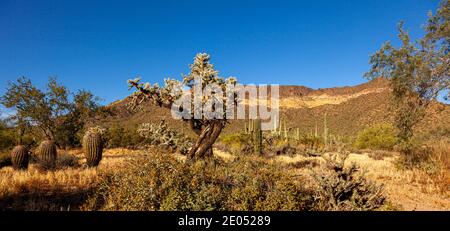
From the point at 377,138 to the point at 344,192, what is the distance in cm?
2914

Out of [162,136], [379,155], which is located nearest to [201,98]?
[162,136]

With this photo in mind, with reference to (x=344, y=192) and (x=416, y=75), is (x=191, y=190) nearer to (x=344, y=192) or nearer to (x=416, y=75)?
(x=344, y=192)

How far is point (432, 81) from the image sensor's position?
1076cm

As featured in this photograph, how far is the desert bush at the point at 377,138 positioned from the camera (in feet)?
99.3

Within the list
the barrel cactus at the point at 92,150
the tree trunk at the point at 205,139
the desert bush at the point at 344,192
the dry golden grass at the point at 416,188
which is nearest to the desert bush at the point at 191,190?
the desert bush at the point at 344,192

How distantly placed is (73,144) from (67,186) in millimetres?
19495


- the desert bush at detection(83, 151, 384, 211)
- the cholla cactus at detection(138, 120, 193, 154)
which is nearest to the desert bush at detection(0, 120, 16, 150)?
the cholla cactus at detection(138, 120, 193, 154)

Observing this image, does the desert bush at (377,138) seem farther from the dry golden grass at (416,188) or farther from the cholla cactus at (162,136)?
the cholla cactus at (162,136)

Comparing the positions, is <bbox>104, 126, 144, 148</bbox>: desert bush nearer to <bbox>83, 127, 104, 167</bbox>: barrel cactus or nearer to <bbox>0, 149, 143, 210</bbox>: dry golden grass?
<bbox>83, 127, 104, 167</bbox>: barrel cactus

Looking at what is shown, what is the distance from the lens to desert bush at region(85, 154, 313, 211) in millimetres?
5277

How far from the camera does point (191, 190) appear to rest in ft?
19.4

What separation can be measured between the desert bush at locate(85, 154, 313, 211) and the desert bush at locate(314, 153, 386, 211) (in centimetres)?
34

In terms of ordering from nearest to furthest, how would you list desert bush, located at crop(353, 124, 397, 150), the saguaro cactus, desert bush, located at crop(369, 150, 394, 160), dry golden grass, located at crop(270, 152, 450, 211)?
dry golden grass, located at crop(270, 152, 450, 211)
the saguaro cactus
desert bush, located at crop(369, 150, 394, 160)
desert bush, located at crop(353, 124, 397, 150)

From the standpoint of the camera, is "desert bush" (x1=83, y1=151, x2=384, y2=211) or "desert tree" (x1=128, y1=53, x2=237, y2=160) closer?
"desert bush" (x1=83, y1=151, x2=384, y2=211)
